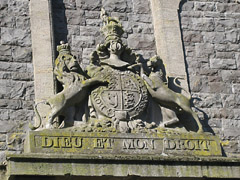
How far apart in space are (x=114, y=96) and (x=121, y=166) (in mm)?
1308

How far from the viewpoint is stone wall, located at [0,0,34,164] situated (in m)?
10.9

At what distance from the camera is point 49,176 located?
10.1 metres

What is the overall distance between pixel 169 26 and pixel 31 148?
12.1 ft

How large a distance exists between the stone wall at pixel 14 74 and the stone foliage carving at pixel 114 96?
1.45 feet

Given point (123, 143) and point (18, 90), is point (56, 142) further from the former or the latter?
point (18, 90)

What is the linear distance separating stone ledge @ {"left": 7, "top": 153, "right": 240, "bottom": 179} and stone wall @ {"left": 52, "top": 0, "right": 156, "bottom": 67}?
2.23m

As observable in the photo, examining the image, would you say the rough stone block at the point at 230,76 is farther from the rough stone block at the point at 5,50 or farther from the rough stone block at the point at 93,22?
the rough stone block at the point at 5,50

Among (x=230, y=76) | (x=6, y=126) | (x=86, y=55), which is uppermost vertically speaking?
(x=86, y=55)

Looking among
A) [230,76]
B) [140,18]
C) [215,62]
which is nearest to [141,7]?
[140,18]

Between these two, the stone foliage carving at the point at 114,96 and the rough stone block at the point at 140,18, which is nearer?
the stone foliage carving at the point at 114,96

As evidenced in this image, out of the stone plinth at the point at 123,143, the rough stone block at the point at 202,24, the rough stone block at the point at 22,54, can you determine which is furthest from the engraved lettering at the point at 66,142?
the rough stone block at the point at 202,24

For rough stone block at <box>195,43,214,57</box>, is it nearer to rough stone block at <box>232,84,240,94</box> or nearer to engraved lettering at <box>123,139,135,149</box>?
rough stone block at <box>232,84,240,94</box>

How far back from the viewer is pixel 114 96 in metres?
11.0

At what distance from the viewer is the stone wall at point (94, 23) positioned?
39.3 ft
